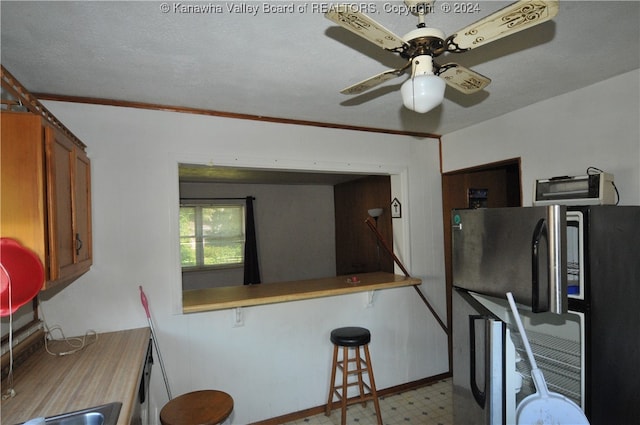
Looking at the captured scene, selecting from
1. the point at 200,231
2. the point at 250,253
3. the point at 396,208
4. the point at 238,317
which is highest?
the point at 396,208

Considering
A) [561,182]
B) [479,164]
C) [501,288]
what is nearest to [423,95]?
[501,288]

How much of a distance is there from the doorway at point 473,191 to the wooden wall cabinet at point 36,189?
9.75 ft

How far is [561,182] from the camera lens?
2037 mm

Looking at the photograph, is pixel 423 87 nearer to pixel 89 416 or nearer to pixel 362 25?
pixel 362 25

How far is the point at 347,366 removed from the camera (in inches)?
103

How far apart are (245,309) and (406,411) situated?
1.53m

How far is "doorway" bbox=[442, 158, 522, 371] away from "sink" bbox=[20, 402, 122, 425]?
9.51 feet

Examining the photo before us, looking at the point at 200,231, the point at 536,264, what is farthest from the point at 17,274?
the point at 200,231

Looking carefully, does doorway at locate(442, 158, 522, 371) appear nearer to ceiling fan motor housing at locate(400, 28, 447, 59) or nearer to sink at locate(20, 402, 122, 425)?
ceiling fan motor housing at locate(400, 28, 447, 59)

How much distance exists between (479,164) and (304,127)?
1525 mm

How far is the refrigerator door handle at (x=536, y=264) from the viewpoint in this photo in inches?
60.3

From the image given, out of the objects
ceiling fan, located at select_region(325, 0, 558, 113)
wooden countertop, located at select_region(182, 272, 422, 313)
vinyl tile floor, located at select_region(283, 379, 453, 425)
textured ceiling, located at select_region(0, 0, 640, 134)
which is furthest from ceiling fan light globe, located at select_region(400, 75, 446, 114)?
vinyl tile floor, located at select_region(283, 379, 453, 425)

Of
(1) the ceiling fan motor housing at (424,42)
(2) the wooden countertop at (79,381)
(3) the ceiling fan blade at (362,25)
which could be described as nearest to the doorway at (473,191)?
(1) the ceiling fan motor housing at (424,42)

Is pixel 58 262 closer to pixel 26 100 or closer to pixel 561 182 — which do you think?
pixel 26 100
